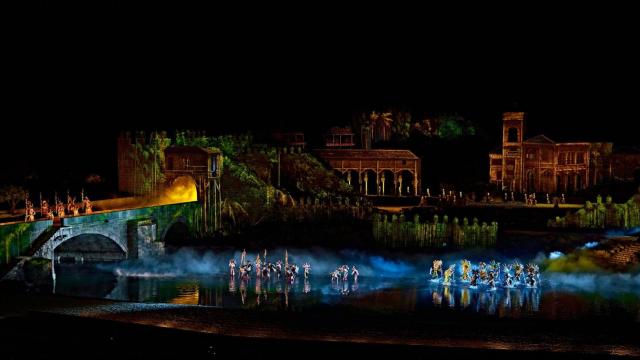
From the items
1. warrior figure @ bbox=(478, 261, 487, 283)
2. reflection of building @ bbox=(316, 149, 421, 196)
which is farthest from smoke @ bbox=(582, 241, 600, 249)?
reflection of building @ bbox=(316, 149, 421, 196)

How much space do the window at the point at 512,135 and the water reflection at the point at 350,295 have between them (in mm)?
27654

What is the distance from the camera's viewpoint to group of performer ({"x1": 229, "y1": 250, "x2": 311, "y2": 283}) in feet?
133

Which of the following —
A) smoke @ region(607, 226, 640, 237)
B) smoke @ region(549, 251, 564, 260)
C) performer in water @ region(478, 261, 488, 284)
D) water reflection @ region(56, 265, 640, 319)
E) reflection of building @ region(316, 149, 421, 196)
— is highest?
reflection of building @ region(316, 149, 421, 196)

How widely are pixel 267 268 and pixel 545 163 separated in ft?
93.2

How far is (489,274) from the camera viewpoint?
3822 centimetres

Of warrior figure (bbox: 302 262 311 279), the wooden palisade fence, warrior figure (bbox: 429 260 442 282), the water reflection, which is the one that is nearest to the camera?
the water reflection

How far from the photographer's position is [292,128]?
6950 centimetres

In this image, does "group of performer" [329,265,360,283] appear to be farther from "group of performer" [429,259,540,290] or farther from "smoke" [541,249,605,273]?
"smoke" [541,249,605,273]

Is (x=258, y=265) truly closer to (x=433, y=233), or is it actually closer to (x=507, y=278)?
(x=433, y=233)

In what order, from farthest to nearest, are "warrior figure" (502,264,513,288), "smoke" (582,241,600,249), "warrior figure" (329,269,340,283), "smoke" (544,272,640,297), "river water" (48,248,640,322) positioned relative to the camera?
"smoke" (582,241,600,249)
"warrior figure" (329,269,340,283)
"warrior figure" (502,264,513,288)
"smoke" (544,272,640,297)
"river water" (48,248,640,322)

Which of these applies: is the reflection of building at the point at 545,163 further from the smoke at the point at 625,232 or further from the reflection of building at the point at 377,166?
the smoke at the point at 625,232

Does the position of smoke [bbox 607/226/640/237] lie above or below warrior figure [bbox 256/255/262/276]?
above

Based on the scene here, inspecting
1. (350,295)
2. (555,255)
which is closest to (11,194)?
(350,295)

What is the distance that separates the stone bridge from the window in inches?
1044
